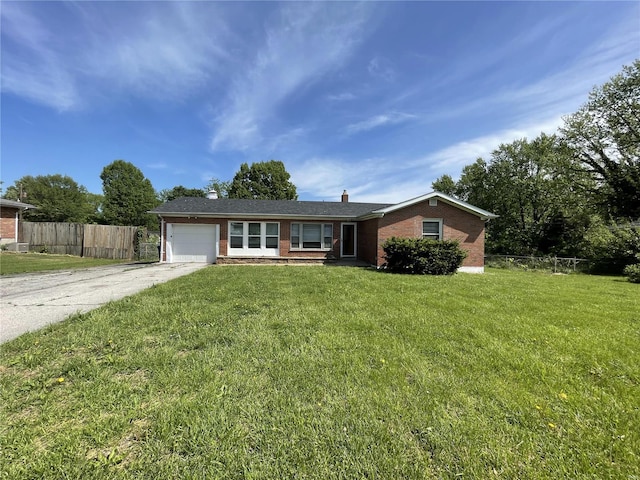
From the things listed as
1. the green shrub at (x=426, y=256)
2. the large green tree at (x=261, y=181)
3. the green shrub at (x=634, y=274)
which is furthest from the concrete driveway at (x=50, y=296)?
the large green tree at (x=261, y=181)

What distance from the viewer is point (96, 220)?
1854 inches

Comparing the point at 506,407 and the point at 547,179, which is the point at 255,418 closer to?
the point at 506,407

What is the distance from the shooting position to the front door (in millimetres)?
17461

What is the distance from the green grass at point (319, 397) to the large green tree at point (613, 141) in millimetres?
23620

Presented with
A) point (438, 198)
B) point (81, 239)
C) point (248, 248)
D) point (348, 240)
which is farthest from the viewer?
point (81, 239)

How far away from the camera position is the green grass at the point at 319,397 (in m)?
2.04

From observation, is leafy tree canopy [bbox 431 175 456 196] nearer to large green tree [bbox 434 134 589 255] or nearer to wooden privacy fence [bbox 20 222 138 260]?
large green tree [bbox 434 134 589 255]

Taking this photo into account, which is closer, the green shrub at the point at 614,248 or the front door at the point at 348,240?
the front door at the point at 348,240

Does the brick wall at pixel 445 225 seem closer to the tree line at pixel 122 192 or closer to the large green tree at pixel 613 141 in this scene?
the large green tree at pixel 613 141

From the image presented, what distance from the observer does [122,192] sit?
137 feet

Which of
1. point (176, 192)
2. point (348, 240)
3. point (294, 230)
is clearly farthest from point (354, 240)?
point (176, 192)

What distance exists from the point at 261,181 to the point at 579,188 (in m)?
34.1

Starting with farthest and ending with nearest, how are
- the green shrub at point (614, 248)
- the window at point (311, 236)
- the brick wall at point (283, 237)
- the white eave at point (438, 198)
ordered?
the green shrub at point (614, 248) < the window at point (311, 236) < the brick wall at point (283, 237) < the white eave at point (438, 198)

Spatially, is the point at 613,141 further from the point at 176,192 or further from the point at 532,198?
the point at 176,192
